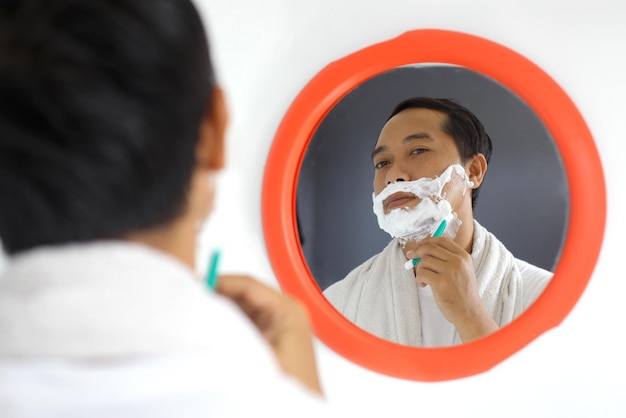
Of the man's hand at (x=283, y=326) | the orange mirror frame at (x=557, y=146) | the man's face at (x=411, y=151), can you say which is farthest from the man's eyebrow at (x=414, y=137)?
the man's hand at (x=283, y=326)

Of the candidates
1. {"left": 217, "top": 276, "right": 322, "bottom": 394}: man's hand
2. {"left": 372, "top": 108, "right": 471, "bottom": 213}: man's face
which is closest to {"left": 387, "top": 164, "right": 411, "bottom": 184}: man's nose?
{"left": 372, "top": 108, "right": 471, "bottom": 213}: man's face

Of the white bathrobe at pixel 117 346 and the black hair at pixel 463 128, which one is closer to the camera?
the white bathrobe at pixel 117 346

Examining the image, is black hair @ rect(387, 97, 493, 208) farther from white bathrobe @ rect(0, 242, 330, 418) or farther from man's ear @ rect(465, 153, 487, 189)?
white bathrobe @ rect(0, 242, 330, 418)

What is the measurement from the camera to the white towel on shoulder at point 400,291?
909mm

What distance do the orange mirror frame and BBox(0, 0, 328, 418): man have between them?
50 cm

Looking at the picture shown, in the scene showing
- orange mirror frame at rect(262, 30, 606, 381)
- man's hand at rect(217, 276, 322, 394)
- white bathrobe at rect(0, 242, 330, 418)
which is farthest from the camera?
orange mirror frame at rect(262, 30, 606, 381)

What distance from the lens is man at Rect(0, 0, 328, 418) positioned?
399mm

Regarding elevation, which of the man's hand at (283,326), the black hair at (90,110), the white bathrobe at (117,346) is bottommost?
the white bathrobe at (117,346)

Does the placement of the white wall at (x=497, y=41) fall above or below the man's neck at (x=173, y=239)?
above

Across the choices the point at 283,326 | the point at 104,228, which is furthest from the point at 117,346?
the point at 283,326

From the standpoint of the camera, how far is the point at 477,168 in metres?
0.91

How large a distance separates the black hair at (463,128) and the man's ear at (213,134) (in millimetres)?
493

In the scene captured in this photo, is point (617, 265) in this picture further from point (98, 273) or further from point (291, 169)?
point (98, 273)

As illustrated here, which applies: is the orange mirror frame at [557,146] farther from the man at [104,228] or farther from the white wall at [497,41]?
the man at [104,228]
